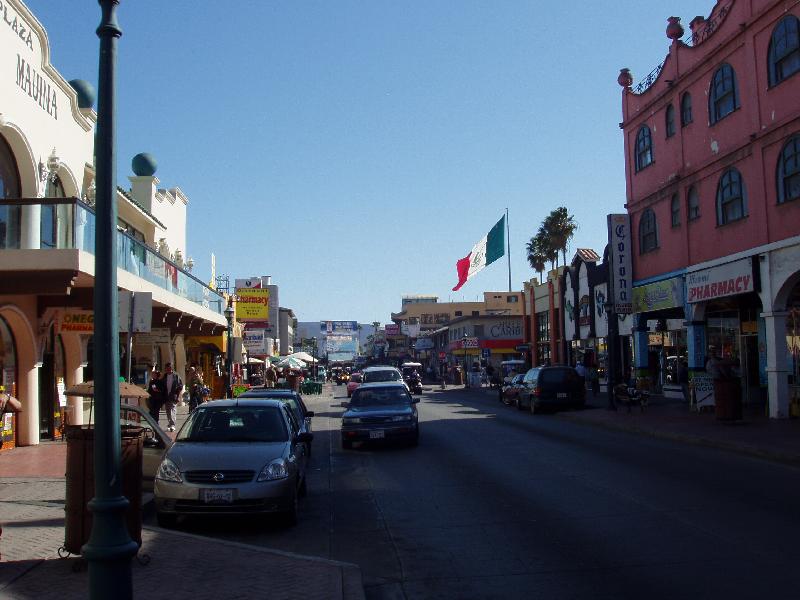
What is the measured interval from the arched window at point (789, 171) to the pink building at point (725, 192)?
0.12 ft

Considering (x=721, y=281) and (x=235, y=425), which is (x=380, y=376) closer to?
(x=721, y=281)

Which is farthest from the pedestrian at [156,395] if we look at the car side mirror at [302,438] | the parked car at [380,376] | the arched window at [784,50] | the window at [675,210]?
the arched window at [784,50]

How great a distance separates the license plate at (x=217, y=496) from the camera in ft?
31.6

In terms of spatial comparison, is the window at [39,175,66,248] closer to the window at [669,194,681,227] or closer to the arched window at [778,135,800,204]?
the arched window at [778,135,800,204]

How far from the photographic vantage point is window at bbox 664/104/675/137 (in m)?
27.5

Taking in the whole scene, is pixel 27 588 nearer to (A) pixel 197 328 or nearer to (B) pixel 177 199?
(A) pixel 197 328

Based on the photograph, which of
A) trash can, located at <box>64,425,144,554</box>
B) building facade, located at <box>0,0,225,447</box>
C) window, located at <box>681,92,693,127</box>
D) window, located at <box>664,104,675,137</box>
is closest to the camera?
trash can, located at <box>64,425,144,554</box>

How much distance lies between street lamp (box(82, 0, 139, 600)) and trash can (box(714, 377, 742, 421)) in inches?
696

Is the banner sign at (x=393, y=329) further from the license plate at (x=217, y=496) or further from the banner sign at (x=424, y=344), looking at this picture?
the license plate at (x=217, y=496)

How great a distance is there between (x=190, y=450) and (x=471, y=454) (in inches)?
314

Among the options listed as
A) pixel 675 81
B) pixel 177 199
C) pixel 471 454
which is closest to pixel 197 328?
pixel 177 199

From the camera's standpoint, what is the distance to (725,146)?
941 inches

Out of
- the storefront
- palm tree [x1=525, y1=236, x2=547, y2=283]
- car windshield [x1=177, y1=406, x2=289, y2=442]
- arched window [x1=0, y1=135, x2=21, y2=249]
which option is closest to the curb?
car windshield [x1=177, y1=406, x2=289, y2=442]

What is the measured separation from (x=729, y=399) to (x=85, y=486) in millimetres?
16634
